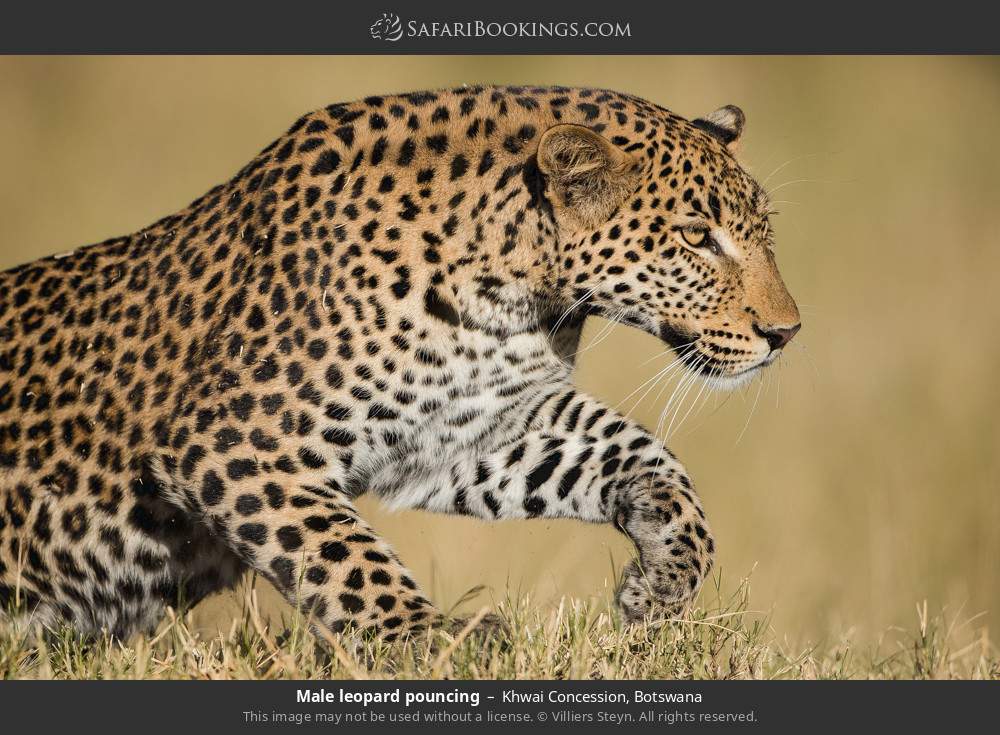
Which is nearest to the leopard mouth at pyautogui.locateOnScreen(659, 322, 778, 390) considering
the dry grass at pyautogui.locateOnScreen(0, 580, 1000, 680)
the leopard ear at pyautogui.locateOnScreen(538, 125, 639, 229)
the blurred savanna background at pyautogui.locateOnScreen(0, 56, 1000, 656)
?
the blurred savanna background at pyautogui.locateOnScreen(0, 56, 1000, 656)

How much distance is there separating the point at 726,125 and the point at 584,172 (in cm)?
153

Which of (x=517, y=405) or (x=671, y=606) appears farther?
(x=517, y=405)

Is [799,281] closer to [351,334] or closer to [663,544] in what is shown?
[663,544]

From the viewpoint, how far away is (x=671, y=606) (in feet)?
20.8

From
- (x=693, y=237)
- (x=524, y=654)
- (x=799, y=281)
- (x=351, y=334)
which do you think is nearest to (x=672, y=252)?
(x=693, y=237)

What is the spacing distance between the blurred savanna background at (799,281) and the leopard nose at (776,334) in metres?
0.23

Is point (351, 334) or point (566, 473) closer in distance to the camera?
point (351, 334)

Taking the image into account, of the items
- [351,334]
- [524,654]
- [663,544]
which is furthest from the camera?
[663,544]

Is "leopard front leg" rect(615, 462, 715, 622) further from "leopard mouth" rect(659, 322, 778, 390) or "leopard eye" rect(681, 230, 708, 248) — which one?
"leopard eye" rect(681, 230, 708, 248)

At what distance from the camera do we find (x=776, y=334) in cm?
631

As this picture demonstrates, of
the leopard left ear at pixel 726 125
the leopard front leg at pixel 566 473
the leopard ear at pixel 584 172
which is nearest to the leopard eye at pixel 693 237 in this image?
the leopard ear at pixel 584 172
